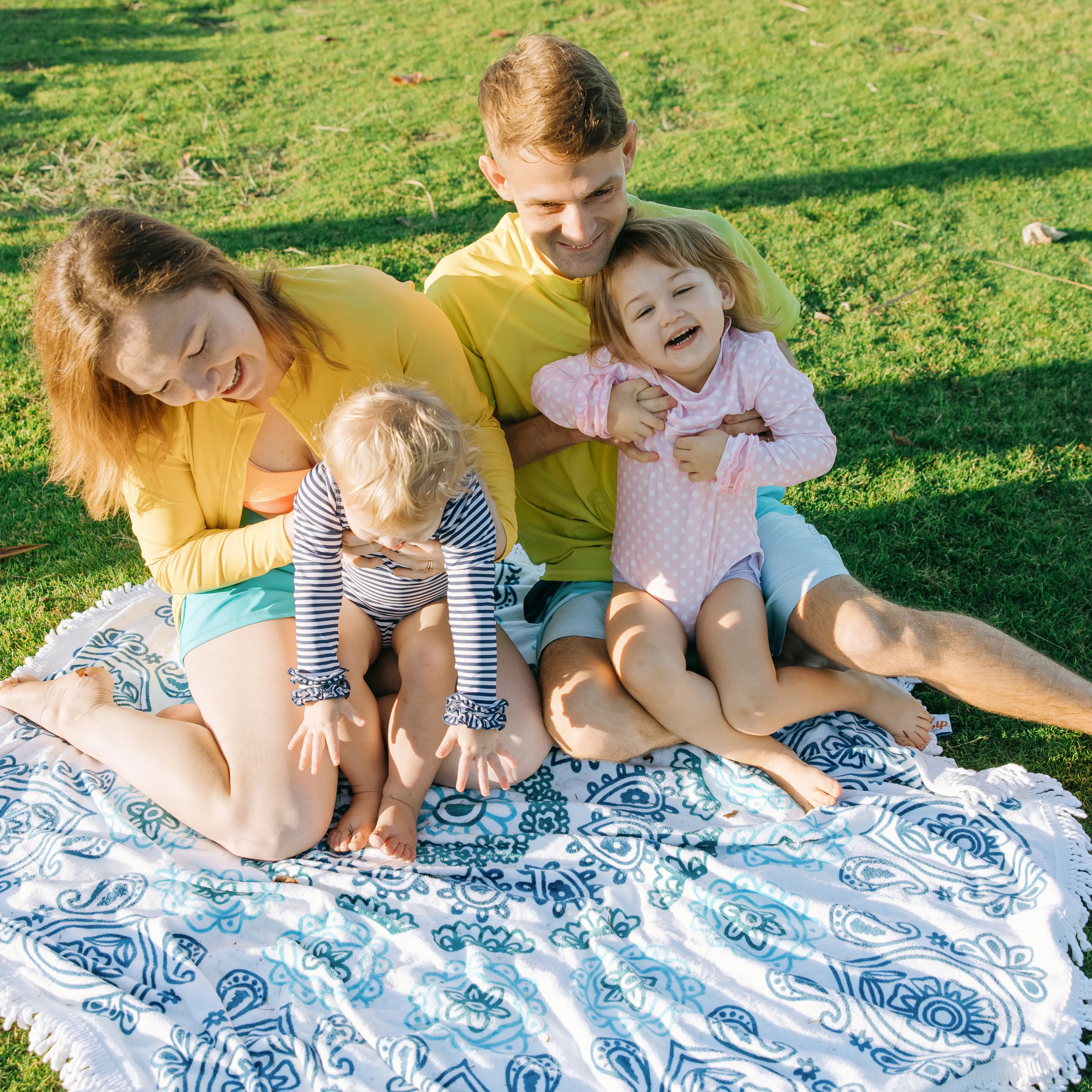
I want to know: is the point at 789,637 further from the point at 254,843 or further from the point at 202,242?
the point at 202,242

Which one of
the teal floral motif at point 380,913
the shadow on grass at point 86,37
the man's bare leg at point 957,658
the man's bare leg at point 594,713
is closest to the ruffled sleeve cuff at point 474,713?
the man's bare leg at point 594,713

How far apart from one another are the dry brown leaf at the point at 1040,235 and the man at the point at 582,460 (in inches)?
149

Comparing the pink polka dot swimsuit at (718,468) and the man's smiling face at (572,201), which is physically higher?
the man's smiling face at (572,201)

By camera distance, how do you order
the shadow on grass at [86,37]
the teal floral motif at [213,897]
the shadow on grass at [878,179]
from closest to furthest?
the teal floral motif at [213,897]
the shadow on grass at [878,179]
the shadow on grass at [86,37]

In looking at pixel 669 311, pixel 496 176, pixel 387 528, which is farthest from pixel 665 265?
pixel 387 528

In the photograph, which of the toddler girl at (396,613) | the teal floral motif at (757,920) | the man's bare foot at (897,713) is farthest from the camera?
the man's bare foot at (897,713)

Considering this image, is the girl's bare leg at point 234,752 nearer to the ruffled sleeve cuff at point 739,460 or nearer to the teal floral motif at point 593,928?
the teal floral motif at point 593,928

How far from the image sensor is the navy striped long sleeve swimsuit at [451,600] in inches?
109

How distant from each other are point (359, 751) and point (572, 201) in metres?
1.92

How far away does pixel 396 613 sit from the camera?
3246 mm

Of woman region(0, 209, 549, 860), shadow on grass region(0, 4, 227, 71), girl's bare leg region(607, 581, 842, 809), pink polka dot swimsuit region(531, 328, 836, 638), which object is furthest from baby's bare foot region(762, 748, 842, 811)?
shadow on grass region(0, 4, 227, 71)

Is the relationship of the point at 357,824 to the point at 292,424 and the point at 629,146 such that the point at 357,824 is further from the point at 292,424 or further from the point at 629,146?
the point at 629,146

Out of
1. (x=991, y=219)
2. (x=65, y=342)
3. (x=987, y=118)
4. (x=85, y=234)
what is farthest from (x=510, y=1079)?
(x=987, y=118)

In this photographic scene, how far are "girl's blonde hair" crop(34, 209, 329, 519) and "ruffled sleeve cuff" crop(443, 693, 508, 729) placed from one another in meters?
1.12
